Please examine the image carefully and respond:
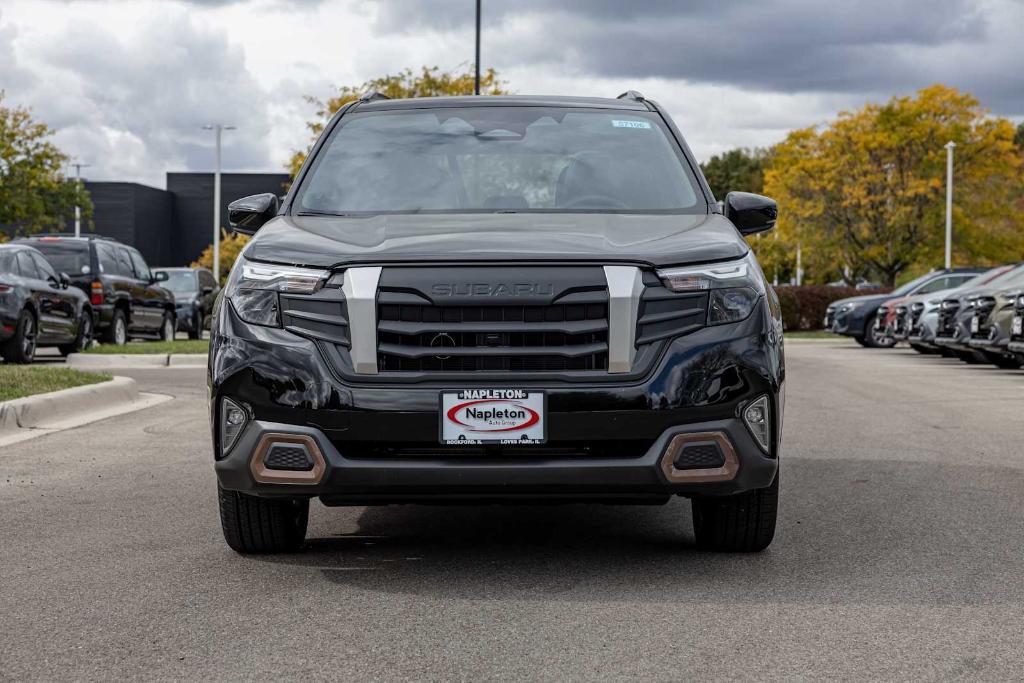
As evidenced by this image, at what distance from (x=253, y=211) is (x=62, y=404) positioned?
6.06 m

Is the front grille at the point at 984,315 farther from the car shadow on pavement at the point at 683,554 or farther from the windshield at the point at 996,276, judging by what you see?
the car shadow on pavement at the point at 683,554

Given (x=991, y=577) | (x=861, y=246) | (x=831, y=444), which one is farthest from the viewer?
(x=861, y=246)

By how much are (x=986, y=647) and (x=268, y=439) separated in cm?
257

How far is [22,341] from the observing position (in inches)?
695

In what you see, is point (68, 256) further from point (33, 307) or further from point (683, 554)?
point (683, 554)

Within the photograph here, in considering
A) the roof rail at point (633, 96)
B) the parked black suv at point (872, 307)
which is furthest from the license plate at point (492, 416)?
the parked black suv at point (872, 307)

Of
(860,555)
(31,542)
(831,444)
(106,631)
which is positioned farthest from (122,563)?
(831,444)

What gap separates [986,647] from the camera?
4.32 meters

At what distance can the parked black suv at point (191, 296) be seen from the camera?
101 feet

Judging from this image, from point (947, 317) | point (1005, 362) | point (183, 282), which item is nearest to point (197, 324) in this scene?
point (183, 282)

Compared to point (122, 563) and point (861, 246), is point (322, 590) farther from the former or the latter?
point (861, 246)

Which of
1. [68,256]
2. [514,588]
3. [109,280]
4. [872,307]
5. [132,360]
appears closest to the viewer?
[514,588]

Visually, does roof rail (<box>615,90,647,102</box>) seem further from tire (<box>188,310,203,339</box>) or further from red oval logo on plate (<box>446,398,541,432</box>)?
tire (<box>188,310,203,339</box>)

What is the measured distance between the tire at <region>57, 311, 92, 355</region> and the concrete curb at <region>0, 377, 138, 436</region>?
705 centimetres
